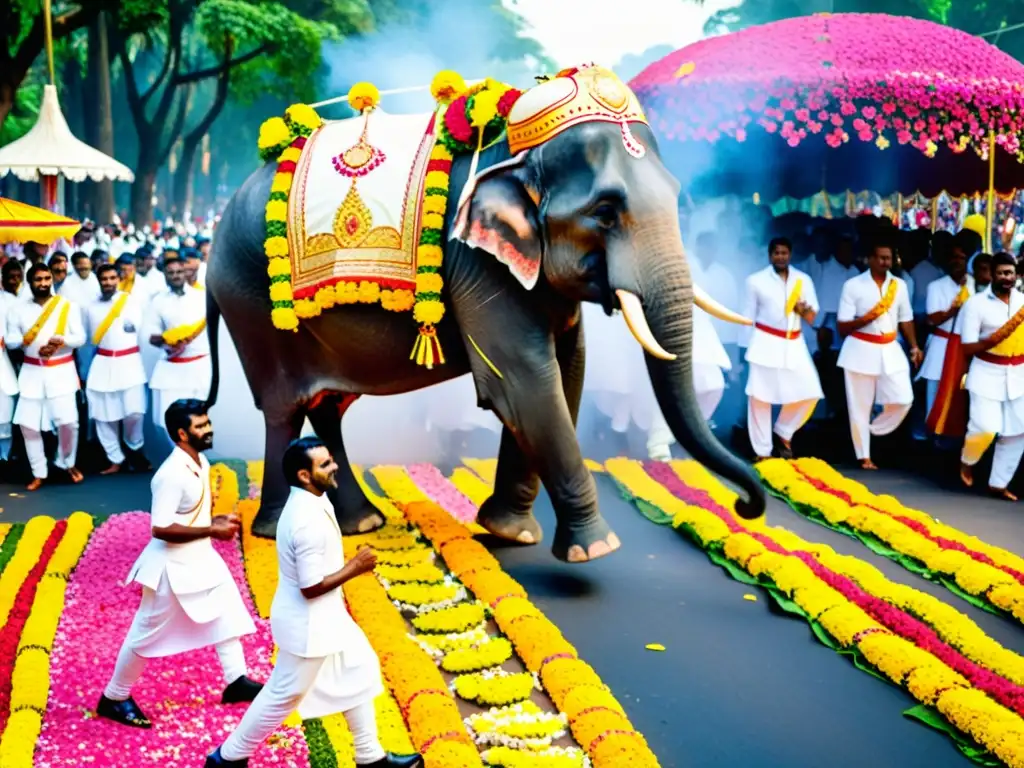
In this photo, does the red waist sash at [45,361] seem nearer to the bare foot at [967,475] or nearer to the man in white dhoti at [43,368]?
the man in white dhoti at [43,368]

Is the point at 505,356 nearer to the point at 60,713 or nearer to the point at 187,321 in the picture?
the point at 60,713

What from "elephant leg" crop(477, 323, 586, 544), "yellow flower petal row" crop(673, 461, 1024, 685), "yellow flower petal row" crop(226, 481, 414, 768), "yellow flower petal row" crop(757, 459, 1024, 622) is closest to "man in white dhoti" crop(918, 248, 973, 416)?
"yellow flower petal row" crop(757, 459, 1024, 622)

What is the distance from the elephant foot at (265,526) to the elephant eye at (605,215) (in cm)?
261

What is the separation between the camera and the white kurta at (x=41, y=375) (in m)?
8.49

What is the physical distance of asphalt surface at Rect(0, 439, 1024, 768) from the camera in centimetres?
452

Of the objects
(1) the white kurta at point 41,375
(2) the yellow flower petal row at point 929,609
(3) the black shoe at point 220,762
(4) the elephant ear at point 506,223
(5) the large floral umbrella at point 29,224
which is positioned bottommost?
(2) the yellow flower petal row at point 929,609

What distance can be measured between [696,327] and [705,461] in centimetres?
389

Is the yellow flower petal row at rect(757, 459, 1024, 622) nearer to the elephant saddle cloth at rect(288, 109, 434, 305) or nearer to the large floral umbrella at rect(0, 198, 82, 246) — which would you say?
the elephant saddle cloth at rect(288, 109, 434, 305)

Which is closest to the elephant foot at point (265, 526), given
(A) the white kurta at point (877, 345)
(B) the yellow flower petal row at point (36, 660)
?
(B) the yellow flower petal row at point (36, 660)

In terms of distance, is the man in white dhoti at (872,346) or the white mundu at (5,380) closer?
the white mundu at (5,380)

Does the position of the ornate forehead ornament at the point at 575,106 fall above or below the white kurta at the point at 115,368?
above

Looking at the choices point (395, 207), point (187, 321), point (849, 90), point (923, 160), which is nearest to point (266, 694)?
point (395, 207)

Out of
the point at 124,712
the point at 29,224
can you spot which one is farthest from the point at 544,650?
the point at 29,224

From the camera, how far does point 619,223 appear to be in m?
5.63
